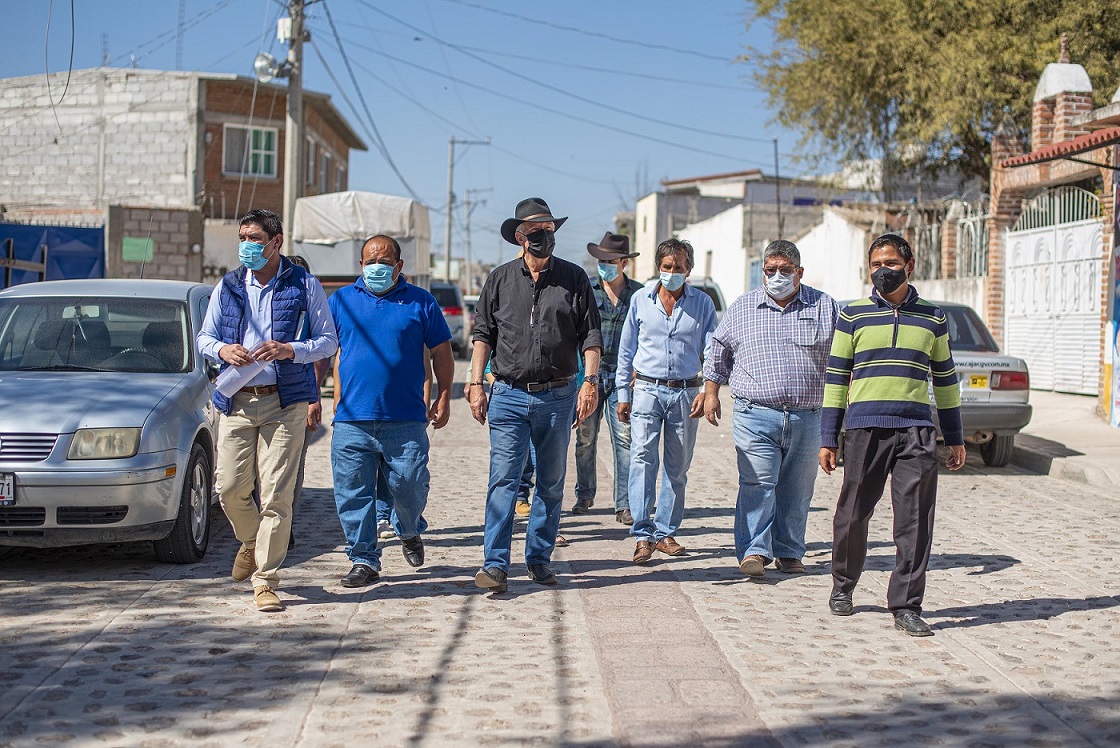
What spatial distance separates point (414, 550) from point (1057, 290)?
14.3 metres

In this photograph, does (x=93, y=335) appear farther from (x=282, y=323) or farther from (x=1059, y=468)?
(x=1059, y=468)

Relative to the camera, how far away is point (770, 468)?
7.06m

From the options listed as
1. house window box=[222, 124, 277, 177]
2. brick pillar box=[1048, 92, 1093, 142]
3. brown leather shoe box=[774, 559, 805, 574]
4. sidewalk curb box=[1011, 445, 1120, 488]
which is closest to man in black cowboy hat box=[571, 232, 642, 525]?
brown leather shoe box=[774, 559, 805, 574]

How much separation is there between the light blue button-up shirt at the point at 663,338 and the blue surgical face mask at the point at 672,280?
0.28 ft

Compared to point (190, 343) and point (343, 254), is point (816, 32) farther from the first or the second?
point (190, 343)

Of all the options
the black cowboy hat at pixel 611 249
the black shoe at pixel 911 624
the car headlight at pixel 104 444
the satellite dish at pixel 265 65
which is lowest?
the black shoe at pixel 911 624

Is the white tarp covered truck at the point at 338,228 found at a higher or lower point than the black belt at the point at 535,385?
higher

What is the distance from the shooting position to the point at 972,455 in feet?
45.8

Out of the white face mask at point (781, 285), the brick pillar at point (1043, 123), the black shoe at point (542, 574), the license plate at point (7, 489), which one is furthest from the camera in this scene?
the brick pillar at point (1043, 123)

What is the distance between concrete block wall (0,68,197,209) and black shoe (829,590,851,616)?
32.6 meters

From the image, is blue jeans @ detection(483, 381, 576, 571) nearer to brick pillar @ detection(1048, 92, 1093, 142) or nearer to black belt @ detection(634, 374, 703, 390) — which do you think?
black belt @ detection(634, 374, 703, 390)

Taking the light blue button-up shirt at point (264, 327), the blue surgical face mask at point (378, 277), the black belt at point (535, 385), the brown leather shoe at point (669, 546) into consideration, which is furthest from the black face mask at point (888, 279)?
the light blue button-up shirt at point (264, 327)

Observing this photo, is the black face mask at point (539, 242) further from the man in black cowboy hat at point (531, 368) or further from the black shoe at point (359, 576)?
the black shoe at point (359, 576)

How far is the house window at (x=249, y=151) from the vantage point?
3631 centimetres
